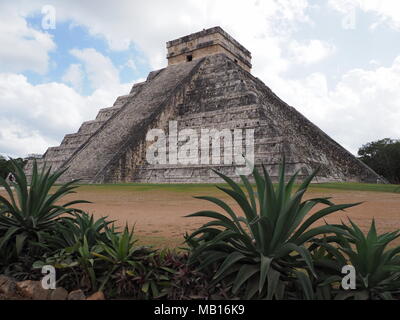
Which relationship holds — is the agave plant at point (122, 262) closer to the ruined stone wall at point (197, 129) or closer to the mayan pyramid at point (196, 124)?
the ruined stone wall at point (197, 129)

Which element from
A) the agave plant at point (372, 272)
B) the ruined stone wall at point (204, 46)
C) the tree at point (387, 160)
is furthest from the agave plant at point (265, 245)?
the tree at point (387, 160)

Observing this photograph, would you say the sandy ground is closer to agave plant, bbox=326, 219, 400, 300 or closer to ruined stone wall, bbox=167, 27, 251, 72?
agave plant, bbox=326, 219, 400, 300

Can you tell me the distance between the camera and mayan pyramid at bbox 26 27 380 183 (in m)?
12.5

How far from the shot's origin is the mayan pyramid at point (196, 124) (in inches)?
494

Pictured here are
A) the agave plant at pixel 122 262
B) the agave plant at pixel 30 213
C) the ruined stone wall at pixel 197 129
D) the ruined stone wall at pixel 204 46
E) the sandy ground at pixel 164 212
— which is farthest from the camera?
the ruined stone wall at pixel 204 46

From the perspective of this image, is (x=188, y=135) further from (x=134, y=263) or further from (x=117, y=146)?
(x=134, y=263)

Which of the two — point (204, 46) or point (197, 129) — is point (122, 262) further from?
point (204, 46)

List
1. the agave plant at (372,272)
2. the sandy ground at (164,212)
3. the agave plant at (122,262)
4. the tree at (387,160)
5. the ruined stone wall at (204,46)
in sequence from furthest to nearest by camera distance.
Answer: the tree at (387,160), the ruined stone wall at (204,46), the sandy ground at (164,212), the agave plant at (122,262), the agave plant at (372,272)

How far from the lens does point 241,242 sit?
95.8 inches

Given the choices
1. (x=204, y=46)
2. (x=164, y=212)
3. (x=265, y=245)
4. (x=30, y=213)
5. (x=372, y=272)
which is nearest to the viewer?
(x=372, y=272)

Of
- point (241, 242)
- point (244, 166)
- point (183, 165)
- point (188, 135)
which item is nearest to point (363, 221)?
point (241, 242)

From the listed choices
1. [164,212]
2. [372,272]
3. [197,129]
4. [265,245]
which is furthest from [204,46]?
[372,272]

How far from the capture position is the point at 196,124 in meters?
14.4
